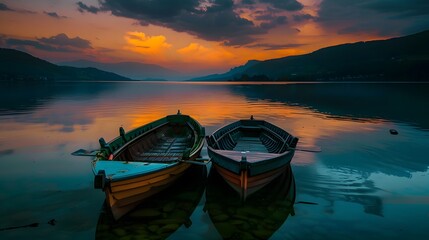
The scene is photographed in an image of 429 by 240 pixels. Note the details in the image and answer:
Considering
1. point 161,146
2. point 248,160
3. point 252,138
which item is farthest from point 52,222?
point 252,138

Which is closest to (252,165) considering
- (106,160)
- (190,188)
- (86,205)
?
(190,188)

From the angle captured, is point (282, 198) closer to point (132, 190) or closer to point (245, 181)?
point (245, 181)

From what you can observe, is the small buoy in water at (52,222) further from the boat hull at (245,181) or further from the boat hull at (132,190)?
the boat hull at (245,181)

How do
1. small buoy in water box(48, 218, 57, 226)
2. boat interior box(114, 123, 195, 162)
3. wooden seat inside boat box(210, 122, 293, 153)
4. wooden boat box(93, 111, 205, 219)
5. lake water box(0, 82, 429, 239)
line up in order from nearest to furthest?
wooden boat box(93, 111, 205, 219) < lake water box(0, 82, 429, 239) < small buoy in water box(48, 218, 57, 226) < boat interior box(114, 123, 195, 162) < wooden seat inside boat box(210, 122, 293, 153)

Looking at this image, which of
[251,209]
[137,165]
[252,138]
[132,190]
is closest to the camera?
[132,190]

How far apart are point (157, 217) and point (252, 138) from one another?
13.2 metres

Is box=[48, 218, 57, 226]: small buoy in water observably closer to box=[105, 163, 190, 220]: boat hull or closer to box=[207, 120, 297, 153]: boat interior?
box=[105, 163, 190, 220]: boat hull

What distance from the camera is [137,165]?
40.3ft

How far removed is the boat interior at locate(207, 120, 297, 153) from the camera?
1778cm

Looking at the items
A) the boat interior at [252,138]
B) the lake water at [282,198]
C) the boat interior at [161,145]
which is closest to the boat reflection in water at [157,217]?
the lake water at [282,198]

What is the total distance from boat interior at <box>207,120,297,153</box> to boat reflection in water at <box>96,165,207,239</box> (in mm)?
3524

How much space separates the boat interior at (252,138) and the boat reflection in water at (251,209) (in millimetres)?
2570

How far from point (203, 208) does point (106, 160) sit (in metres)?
4.91

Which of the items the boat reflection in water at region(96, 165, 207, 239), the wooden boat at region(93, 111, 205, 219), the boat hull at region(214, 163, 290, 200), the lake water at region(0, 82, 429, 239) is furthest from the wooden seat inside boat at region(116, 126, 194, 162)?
the boat hull at region(214, 163, 290, 200)
